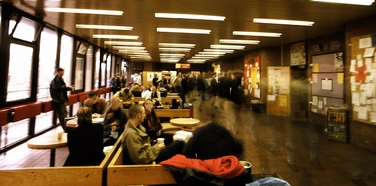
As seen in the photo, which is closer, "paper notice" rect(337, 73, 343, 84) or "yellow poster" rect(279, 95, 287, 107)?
"paper notice" rect(337, 73, 343, 84)

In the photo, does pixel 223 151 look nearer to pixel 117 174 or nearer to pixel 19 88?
pixel 117 174

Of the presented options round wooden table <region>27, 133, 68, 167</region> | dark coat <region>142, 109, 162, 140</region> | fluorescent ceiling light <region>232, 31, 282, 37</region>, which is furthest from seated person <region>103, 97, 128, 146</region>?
fluorescent ceiling light <region>232, 31, 282, 37</region>

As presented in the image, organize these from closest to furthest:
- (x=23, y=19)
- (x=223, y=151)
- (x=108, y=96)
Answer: (x=223, y=151) < (x=23, y=19) < (x=108, y=96)

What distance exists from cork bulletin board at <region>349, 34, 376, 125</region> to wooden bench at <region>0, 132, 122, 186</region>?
18.5 ft

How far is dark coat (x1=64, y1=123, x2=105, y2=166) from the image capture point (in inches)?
97.4

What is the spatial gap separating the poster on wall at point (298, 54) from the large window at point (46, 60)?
8331 mm

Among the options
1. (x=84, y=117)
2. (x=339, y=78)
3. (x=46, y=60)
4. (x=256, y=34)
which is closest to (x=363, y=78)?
(x=339, y=78)

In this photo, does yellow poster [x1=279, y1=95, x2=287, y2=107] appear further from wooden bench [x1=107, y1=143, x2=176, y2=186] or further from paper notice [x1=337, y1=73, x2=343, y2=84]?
wooden bench [x1=107, y1=143, x2=176, y2=186]

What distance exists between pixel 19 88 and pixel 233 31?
18.6 ft

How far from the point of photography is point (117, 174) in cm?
212

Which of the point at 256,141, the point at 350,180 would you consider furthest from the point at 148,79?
the point at 350,180

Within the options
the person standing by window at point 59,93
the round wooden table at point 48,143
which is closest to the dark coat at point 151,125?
the round wooden table at point 48,143

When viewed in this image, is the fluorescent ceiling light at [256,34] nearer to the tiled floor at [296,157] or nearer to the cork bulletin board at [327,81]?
the cork bulletin board at [327,81]

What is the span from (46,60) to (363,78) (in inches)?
318
